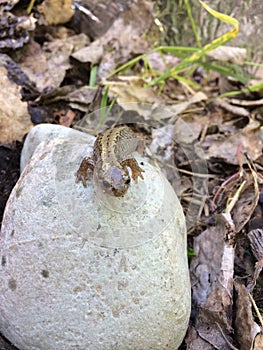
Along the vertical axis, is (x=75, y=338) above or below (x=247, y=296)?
above

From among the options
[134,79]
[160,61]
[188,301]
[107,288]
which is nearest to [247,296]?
[188,301]

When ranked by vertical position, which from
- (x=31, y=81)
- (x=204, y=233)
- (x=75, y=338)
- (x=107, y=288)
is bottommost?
(x=204, y=233)

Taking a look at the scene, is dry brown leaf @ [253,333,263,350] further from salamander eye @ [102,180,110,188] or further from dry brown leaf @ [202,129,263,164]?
dry brown leaf @ [202,129,263,164]

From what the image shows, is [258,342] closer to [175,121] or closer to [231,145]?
[231,145]

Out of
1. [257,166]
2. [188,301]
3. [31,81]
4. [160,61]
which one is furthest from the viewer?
[160,61]

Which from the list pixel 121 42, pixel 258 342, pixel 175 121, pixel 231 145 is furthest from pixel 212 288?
pixel 121 42

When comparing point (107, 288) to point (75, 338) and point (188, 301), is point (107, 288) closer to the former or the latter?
point (75, 338)
